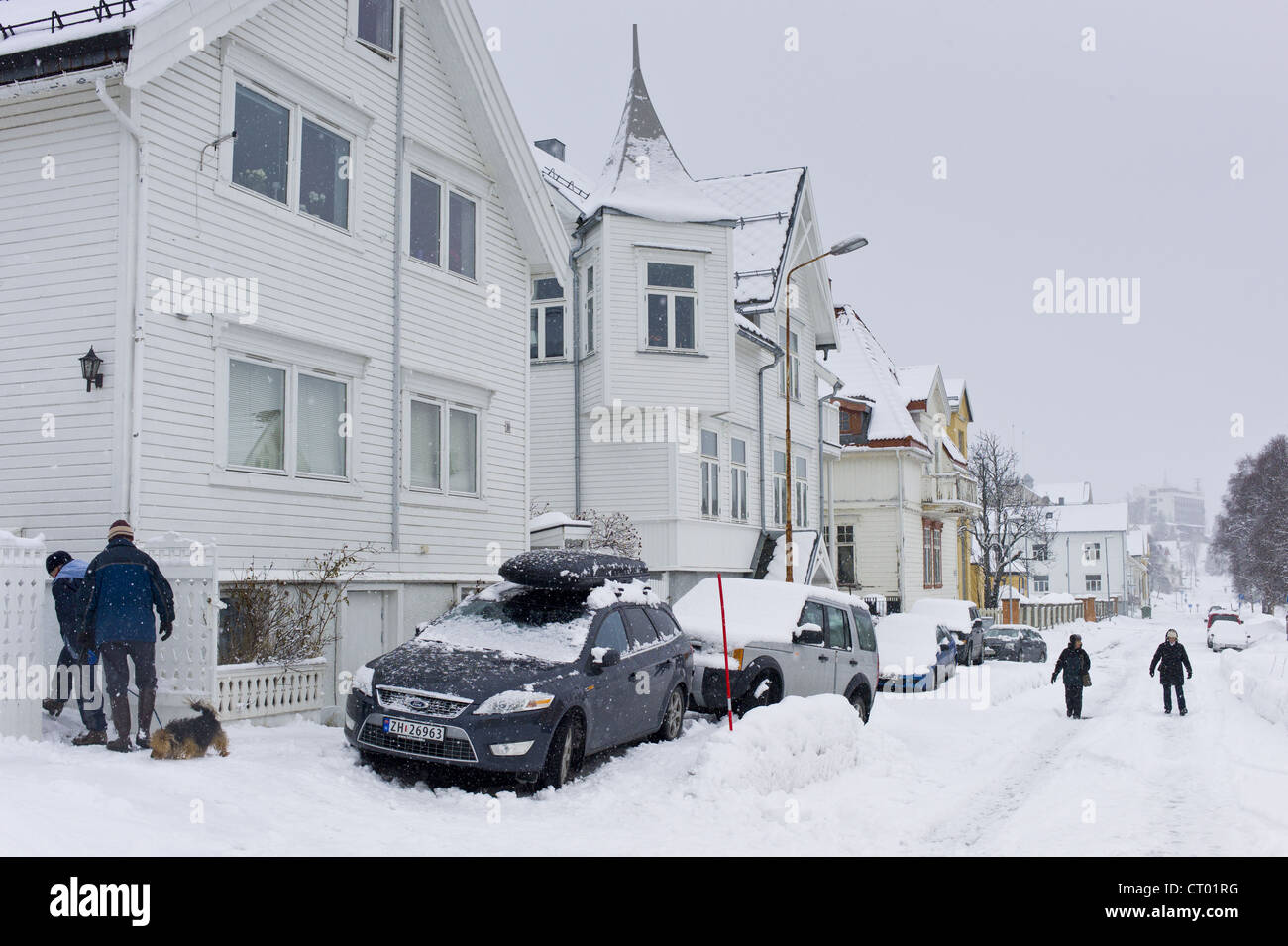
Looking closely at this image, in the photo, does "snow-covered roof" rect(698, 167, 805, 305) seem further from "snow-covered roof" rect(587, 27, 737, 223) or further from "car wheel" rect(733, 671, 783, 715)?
"car wheel" rect(733, 671, 783, 715)

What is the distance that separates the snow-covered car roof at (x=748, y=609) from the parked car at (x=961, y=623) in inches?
648

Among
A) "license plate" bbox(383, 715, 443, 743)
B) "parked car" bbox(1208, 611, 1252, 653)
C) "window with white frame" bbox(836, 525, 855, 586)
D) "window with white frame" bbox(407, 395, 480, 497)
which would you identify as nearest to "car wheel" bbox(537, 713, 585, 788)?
"license plate" bbox(383, 715, 443, 743)

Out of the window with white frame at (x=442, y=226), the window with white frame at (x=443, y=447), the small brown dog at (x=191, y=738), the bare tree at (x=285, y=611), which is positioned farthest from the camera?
the window with white frame at (x=442, y=226)

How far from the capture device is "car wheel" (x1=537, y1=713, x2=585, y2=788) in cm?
925

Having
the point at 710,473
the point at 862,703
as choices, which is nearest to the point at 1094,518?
the point at 710,473

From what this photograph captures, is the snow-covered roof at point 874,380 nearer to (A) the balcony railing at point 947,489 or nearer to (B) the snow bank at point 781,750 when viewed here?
(A) the balcony railing at point 947,489

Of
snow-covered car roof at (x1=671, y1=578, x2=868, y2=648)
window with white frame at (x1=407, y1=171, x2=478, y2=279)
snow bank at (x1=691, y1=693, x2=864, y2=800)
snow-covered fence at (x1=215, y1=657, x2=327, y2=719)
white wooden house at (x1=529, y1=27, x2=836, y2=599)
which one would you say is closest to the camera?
snow bank at (x1=691, y1=693, x2=864, y2=800)

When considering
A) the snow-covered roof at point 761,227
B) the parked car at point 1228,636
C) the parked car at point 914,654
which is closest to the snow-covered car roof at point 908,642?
the parked car at point 914,654

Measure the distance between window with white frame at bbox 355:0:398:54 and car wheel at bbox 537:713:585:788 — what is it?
9.55 m

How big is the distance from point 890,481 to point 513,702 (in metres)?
35.2

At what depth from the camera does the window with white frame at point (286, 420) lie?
1224cm

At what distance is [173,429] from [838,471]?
3439 cm

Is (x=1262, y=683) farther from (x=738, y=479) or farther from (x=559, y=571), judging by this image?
(x=559, y=571)

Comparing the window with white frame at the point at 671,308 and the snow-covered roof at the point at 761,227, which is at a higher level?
the snow-covered roof at the point at 761,227
